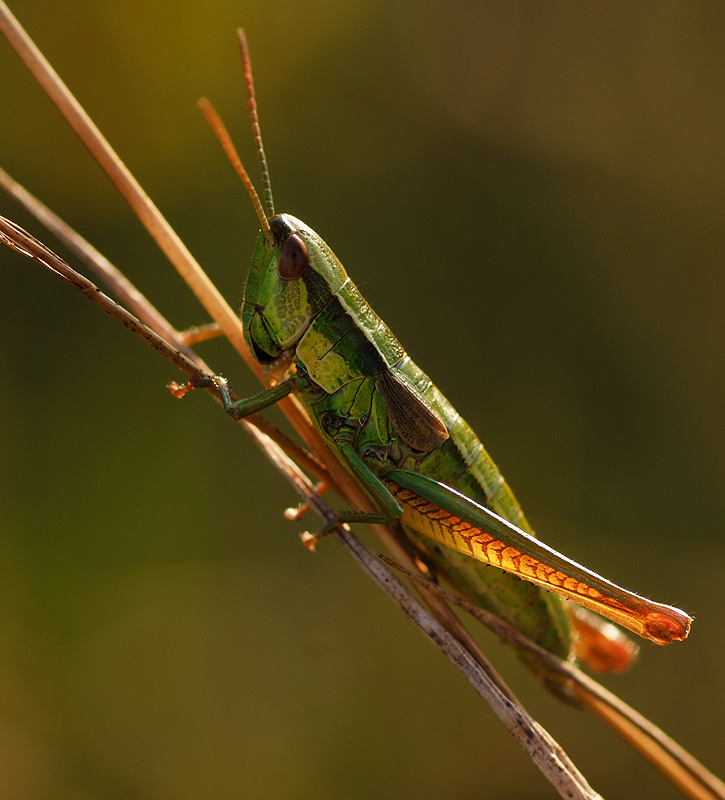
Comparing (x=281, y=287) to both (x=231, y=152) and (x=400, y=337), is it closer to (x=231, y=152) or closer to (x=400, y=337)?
(x=231, y=152)

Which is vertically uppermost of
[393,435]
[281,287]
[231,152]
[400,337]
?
[231,152]

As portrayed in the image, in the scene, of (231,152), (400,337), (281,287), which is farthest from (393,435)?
(400,337)

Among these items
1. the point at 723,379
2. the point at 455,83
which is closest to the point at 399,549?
the point at 723,379

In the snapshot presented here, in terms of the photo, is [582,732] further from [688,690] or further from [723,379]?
[723,379]

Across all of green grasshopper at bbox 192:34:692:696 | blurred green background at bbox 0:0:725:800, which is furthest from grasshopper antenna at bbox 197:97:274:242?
blurred green background at bbox 0:0:725:800

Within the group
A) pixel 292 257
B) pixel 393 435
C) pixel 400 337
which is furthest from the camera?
pixel 400 337

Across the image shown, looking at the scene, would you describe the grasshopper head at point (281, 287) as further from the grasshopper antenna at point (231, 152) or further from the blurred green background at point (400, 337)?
the blurred green background at point (400, 337)

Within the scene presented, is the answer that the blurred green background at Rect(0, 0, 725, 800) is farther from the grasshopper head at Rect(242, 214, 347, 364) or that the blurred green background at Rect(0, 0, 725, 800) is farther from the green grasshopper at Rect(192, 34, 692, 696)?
the grasshopper head at Rect(242, 214, 347, 364)
